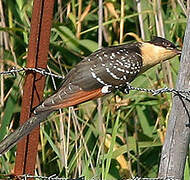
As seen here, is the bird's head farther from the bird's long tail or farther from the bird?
the bird's long tail

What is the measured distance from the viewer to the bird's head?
2252 millimetres

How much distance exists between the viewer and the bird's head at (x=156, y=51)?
225 cm

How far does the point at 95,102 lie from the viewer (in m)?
2.81

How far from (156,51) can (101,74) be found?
32 centimetres

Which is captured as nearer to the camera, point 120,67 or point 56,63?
point 120,67

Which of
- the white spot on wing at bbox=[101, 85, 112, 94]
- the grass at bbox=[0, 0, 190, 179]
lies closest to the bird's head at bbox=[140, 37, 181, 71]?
the grass at bbox=[0, 0, 190, 179]

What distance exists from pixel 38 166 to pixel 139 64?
2.18ft

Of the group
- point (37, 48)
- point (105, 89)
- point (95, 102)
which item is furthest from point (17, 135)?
point (95, 102)

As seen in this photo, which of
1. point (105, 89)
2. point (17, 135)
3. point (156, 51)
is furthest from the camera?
point (156, 51)

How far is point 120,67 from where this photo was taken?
7.11 ft

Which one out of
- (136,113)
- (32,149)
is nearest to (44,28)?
(32,149)

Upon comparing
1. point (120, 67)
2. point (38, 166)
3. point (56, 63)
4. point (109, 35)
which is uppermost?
point (109, 35)

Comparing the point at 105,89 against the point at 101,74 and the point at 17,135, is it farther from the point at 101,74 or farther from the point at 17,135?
the point at 17,135

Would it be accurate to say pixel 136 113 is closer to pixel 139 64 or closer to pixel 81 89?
pixel 139 64
